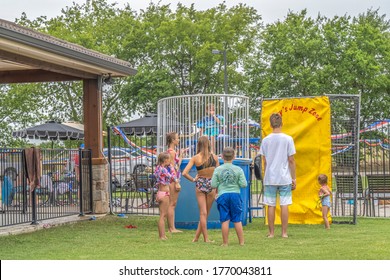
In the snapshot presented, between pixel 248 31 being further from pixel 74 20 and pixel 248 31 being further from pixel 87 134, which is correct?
pixel 87 134

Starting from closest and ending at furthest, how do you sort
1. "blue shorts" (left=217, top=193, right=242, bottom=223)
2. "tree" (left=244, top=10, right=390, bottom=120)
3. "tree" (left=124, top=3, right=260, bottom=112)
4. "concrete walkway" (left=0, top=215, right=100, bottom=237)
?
"blue shorts" (left=217, top=193, right=242, bottom=223), "concrete walkway" (left=0, top=215, right=100, bottom=237), "tree" (left=244, top=10, right=390, bottom=120), "tree" (left=124, top=3, right=260, bottom=112)

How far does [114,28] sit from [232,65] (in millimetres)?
7287

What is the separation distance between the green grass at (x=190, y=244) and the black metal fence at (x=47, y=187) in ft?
1.85

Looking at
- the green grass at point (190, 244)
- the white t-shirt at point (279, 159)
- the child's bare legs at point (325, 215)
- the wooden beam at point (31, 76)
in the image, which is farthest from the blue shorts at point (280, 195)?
the wooden beam at point (31, 76)

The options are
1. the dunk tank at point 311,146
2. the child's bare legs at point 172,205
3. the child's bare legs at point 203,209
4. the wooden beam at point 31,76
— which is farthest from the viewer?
the wooden beam at point 31,76

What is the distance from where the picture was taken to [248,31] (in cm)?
4431

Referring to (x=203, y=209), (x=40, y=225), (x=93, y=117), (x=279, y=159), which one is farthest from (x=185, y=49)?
(x=203, y=209)

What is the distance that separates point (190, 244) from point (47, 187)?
4.68 m

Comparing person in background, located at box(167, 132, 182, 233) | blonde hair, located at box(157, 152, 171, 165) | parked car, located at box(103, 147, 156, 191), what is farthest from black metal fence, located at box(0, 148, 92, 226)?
blonde hair, located at box(157, 152, 171, 165)

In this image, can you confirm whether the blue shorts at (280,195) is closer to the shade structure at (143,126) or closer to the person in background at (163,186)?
the person in background at (163,186)

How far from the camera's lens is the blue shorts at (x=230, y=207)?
10.4m

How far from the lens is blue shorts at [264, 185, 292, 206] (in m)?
11.8

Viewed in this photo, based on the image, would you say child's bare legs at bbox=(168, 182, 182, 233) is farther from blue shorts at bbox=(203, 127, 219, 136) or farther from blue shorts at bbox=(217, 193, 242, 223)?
blue shorts at bbox=(217, 193, 242, 223)

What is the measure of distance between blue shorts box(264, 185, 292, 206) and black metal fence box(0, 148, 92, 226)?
4.41 meters
